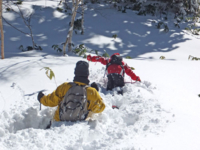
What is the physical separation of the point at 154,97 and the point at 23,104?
7.82 feet

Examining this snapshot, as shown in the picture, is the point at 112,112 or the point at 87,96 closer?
the point at 87,96

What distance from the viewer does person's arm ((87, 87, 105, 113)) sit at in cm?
311

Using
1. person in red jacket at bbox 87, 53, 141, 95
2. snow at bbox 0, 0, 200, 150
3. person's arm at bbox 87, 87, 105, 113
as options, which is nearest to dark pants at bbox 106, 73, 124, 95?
person in red jacket at bbox 87, 53, 141, 95

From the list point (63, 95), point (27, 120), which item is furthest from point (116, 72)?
point (27, 120)

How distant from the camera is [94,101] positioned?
3143 mm

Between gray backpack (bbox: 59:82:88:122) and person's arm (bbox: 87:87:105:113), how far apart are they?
70 mm

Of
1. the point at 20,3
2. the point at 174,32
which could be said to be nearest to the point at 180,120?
the point at 174,32

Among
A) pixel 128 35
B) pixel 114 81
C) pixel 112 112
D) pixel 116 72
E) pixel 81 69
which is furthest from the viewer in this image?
pixel 128 35

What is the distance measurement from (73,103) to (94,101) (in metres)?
0.32

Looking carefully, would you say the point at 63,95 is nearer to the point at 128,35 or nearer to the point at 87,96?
the point at 87,96

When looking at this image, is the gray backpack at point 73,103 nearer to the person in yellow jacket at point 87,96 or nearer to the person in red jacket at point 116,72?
the person in yellow jacket at point 87,96

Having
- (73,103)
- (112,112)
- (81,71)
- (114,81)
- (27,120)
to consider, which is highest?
(81,71)

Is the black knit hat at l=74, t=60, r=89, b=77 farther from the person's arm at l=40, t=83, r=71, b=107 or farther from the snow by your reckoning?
the snow

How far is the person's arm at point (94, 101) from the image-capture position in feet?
10.2
